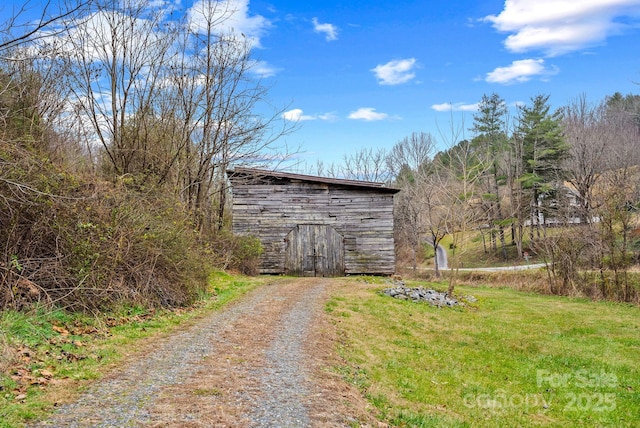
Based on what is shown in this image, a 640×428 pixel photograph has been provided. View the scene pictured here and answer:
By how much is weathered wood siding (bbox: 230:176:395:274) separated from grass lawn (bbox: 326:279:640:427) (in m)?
6.61

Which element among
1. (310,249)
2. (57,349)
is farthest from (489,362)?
(310,249)

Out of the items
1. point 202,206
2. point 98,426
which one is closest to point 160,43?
point 202,206

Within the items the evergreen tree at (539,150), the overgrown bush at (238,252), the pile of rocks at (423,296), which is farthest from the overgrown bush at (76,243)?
the evergreen tree at (539,150)

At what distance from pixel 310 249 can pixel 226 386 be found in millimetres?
16393

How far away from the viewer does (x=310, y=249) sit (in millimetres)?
21719

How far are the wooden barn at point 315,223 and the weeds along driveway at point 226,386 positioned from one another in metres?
12.8

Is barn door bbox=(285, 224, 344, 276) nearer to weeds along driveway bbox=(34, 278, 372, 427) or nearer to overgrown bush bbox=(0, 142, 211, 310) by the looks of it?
overgrown bush bbox=(0, 142, 211, 310)

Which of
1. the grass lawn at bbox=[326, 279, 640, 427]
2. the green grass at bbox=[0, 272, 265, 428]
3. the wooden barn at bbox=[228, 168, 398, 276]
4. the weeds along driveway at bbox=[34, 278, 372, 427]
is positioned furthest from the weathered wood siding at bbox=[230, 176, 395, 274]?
the weeds along driveway at bbox=[34, 278, 372, 427]

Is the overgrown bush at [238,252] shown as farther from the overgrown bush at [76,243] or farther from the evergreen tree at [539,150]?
the evergreen tree at [539,150]

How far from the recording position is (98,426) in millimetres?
4027

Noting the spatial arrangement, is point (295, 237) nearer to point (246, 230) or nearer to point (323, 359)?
point (246, 230)

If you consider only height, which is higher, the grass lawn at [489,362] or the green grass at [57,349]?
the green grass at [57,349]

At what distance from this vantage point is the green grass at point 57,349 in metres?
4.50

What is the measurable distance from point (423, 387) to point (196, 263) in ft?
22.3
